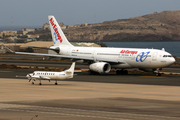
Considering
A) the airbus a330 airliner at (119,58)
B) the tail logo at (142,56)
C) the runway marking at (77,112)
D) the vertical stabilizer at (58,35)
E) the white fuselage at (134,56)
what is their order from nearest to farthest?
the runway marking at (77,112) < the white fuselage at (134,56) < the airbus a330 airliner at (119,58) < the tail logo at (142,56) < the vertical stabilizer at (58,35)

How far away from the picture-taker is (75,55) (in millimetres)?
59156

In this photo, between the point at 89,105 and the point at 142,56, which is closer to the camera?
the point at 89,105

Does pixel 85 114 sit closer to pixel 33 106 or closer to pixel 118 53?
pixel 33 106

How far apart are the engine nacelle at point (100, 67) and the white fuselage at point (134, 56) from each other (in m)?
1.40

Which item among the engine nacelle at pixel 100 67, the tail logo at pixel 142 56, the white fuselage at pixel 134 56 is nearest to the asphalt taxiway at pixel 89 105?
the white fuselage at pixel 134 56

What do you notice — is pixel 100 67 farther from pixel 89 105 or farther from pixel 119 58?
pixel 89 105

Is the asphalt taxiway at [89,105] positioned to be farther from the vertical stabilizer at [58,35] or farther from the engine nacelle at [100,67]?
the vertical stabilizer at [58,35]

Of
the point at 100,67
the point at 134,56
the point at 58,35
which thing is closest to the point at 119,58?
the point at 134,56

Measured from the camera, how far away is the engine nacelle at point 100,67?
52.0 meters

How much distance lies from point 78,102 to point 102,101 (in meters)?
2.08

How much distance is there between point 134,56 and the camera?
5206cm

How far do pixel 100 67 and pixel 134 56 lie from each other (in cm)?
556

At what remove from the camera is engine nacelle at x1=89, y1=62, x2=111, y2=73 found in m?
52.0

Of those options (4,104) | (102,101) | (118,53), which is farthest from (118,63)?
(4,104)
